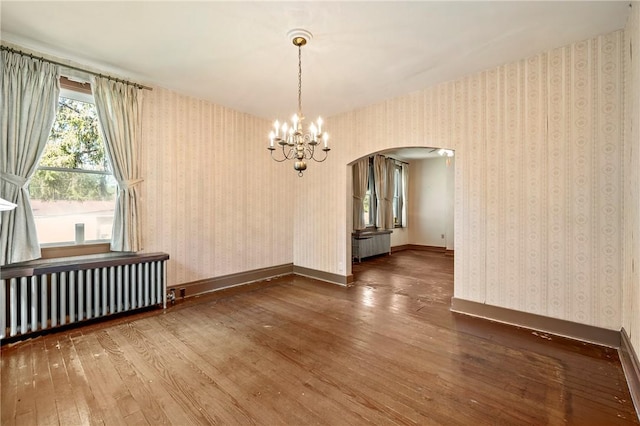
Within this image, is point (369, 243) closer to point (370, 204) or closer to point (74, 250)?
point (370, 204)

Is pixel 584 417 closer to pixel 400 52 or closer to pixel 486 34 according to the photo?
pixel 486 34

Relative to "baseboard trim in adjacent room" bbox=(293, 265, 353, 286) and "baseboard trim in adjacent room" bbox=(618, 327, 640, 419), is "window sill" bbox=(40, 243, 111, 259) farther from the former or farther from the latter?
"baseboard trim in adjacent room" bbox=(618, 327, 640, 419)

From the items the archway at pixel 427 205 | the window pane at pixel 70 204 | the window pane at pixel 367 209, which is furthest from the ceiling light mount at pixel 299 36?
the archway at pixel 427 205

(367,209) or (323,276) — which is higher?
(367,209)

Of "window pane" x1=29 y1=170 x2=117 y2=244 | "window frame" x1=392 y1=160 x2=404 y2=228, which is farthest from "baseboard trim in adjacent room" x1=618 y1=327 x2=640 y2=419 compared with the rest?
"window frame" x1=392 y1=160 x2=404 y2=228

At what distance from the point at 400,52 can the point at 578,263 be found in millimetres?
3066

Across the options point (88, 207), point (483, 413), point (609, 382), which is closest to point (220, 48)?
point (88, 207)

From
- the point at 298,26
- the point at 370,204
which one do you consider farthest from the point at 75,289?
the point at 370,204

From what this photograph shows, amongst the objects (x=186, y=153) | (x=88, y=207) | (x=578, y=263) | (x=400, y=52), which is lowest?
(x=578, y=263)

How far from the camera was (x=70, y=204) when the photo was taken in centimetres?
358

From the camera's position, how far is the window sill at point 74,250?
3381 mm

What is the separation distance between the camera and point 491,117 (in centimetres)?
363

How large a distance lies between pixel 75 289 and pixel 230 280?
7.17ft

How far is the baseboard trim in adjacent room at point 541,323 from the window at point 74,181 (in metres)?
5.04
